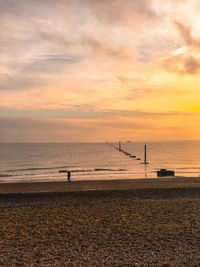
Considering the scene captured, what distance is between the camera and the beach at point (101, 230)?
9.65 metres

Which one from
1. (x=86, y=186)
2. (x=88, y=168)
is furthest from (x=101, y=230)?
(x=88, y=168)

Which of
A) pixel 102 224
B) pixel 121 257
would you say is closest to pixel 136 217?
pixel 102 224

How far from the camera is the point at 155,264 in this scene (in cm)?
898

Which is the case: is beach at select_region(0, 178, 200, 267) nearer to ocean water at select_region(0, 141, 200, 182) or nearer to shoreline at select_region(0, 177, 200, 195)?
shoreline at select_region(0, 177, 200, 195)

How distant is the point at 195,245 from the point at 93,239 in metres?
3.14

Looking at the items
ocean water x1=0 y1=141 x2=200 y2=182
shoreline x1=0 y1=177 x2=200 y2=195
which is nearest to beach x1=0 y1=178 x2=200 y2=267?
shoreline x1=0 y1=177 x2=200 y2=195

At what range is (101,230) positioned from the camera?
42.8ft

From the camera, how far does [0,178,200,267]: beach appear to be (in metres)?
9.65

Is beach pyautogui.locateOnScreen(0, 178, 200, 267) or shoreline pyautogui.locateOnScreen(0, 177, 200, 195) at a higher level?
beach pyautogui.locateOnScreen(0, 178, 200, 267)

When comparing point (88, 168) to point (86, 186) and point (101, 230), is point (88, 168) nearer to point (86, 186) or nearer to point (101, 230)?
point (86, 186)

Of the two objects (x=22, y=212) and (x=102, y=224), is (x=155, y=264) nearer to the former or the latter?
(x=102, y=224)

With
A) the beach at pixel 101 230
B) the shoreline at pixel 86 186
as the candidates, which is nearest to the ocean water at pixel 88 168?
the shoreline at pixel 86 186

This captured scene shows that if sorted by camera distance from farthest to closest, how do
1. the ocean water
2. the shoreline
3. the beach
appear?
the ocean water → the shoreline → the beach

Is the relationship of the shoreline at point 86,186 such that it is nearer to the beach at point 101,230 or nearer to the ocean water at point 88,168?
the beach at point 101,230
